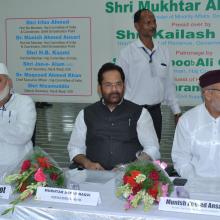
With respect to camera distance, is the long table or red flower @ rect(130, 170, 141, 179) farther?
red flower @ rect(130, 170, 141, 179)

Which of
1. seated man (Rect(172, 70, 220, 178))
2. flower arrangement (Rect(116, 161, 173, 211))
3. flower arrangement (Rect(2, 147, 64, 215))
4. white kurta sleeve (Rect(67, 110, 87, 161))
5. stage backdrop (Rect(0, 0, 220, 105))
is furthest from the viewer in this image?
stage backdrop (Rect(0, 0, 220, 105))

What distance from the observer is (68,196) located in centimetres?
230

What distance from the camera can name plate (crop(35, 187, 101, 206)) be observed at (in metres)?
2.26

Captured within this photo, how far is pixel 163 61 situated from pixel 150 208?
3198mm

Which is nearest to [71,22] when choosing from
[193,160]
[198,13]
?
[198,13]

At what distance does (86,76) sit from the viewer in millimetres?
9328

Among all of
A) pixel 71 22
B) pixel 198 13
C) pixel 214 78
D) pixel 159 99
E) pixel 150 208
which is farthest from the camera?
pixel 71 22

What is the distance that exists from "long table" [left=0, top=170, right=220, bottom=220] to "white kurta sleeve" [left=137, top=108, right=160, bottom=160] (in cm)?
114

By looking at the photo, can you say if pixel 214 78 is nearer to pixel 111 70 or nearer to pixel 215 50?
pixel 111 70

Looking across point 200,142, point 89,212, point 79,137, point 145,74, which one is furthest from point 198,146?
point 145,74

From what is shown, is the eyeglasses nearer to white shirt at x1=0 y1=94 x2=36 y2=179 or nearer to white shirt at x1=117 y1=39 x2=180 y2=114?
white shirt at x1=0 y1=94 x2=36 y2=179

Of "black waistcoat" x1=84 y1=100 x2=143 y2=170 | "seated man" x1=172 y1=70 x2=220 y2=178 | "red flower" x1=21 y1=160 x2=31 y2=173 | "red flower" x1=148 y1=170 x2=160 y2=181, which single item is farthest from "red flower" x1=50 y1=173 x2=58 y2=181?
"black waistcoat" x1=84 y1=100 x2=143 y2=170

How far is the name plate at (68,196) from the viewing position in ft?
7.40

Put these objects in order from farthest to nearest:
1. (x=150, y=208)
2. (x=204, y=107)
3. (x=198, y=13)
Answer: (x=198, y=13) → (x=204, y=107) → (x=150, y=208)
